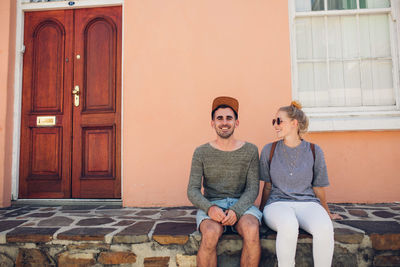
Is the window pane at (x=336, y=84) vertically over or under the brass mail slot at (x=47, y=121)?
over

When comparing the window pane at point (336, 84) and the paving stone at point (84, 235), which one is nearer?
the paving stone at point (84, 235)

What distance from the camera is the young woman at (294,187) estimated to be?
2020 millimetres

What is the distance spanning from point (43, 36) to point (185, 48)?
2.12 meters

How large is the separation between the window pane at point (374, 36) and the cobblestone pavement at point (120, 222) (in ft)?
6.45

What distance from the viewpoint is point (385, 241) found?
92.1 inches

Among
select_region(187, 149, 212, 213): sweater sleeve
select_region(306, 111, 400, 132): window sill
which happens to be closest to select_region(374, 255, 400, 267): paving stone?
select_region(187, 149, 212, 213): sweater sleeve

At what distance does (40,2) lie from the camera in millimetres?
4070

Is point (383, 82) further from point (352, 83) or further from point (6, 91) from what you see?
point (6, 91)

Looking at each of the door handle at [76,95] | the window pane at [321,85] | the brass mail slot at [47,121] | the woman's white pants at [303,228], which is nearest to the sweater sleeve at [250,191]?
the woman's white pants at [303,228]

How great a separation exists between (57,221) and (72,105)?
1715 mm

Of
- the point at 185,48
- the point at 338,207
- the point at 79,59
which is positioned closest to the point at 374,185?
the point at 338,207

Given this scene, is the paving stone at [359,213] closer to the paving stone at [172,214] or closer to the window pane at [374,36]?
the paving stone at [172,214]

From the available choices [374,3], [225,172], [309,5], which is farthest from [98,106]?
[374,3]

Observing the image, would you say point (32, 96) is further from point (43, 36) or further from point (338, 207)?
point (338, 207)
